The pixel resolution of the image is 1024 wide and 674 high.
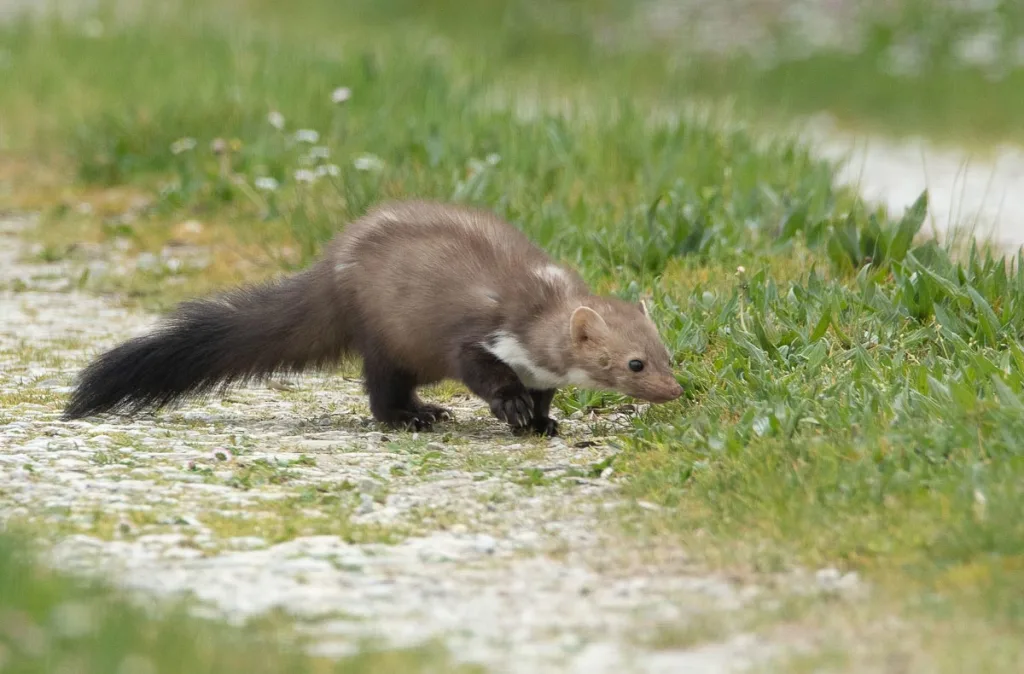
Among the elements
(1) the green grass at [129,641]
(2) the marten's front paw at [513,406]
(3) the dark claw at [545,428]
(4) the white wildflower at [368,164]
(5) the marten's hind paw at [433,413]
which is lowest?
(5) the marten's hind paw at [433,413]

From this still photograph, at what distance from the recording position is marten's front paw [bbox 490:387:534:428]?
6086 mm

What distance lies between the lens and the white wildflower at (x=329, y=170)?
9.20 meters

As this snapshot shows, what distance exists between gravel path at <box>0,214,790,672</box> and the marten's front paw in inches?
4.6

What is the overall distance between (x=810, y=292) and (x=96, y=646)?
416cm

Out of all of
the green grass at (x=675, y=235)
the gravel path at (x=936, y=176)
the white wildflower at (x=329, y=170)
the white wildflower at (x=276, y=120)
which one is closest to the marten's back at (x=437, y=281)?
the green grass at (x=675, y=235)

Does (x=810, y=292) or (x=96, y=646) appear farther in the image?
(x=810, y=292)

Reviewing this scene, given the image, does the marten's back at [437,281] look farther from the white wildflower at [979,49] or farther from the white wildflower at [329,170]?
the white wildflower at [979,49]

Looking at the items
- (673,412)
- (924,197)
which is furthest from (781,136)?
(673,412)

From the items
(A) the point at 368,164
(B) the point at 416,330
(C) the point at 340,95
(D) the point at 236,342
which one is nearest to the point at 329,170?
(A) the point at 368,164

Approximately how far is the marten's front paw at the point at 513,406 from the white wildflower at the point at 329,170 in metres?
3.40

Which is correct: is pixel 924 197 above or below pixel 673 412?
above

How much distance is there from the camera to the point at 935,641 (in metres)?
3.78

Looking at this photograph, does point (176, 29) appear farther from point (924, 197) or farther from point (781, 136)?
point (924, 197)

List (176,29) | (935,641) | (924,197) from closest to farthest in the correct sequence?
1. (935,641)
2. (924,197)
3. (176,29)
